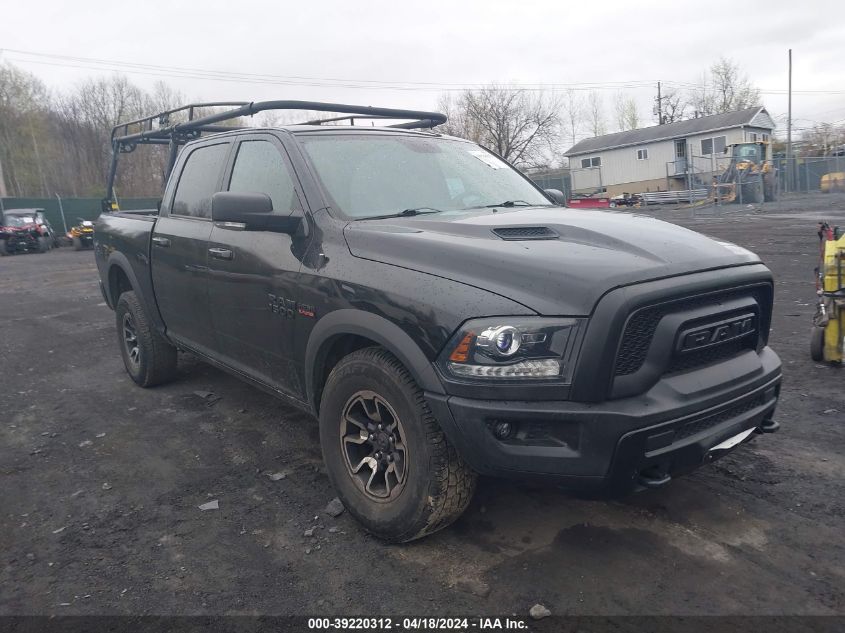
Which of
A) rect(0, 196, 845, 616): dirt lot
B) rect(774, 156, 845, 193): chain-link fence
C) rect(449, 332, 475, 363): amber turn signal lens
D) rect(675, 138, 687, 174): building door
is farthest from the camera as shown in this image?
rect(675, 138, 687, 174): building door

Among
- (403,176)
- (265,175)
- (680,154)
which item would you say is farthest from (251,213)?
(680,154)

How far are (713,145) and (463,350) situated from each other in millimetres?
46685

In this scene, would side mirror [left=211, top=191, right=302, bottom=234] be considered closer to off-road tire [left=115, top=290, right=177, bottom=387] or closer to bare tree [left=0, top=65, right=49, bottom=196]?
off-road tire [left=115, top=290, right=177, bottom=387]

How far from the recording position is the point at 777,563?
108 inches

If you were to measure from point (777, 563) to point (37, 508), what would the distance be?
3.74 m

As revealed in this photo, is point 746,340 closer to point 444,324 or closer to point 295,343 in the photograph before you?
point 444,324

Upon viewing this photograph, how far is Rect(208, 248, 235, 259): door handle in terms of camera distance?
3.89m

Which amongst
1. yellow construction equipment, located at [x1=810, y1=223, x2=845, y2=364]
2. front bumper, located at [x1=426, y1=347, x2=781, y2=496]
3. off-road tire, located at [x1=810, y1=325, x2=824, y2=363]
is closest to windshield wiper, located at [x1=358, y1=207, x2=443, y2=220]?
front bumper, located at [x1=426, y1=347, x2=781, y2=496]

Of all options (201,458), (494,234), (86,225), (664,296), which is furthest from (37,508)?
(86,225)

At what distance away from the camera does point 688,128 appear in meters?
44.5

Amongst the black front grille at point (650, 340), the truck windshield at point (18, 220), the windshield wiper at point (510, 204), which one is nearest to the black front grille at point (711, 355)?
the black front grille at point (650, 340)

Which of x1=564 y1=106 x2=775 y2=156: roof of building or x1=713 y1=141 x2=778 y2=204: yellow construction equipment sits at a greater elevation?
x1=564 y1=106 x2=775 y2=156: roof of building

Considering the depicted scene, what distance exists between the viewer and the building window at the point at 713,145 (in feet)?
141

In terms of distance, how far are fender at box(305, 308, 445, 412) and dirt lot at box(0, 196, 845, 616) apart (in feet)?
2.65
